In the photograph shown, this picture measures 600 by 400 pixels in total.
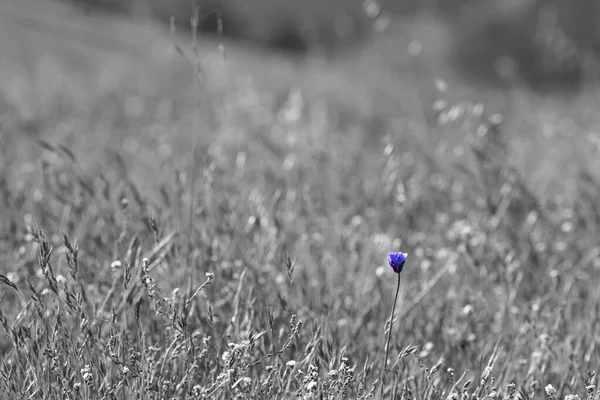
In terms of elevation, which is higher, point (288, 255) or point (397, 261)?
point (397, 261)

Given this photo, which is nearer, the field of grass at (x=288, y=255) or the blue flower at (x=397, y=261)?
the blue flower at (x=397, y=261)

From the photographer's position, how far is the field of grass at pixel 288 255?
195 centimetres

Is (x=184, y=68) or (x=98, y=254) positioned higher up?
(x=98, y=254)

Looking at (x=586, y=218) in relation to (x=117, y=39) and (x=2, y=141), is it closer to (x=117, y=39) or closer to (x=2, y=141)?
(x=2, y=141)

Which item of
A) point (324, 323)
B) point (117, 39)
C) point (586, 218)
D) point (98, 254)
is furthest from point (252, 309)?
point (117, 39)

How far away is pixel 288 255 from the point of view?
2613mm

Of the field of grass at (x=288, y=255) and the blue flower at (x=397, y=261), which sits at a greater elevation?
the blue flower at (x=397, y=261)

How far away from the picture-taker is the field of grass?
6.41ft

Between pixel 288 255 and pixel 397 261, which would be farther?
pixel 288 255

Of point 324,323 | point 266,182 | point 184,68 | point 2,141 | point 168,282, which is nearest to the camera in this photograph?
point 324,323

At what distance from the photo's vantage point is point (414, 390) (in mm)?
2189

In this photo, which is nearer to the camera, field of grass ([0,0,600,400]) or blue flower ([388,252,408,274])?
blue flower ([388,252,408,274])

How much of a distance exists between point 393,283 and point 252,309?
35.8 inches

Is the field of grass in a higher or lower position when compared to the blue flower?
lower
